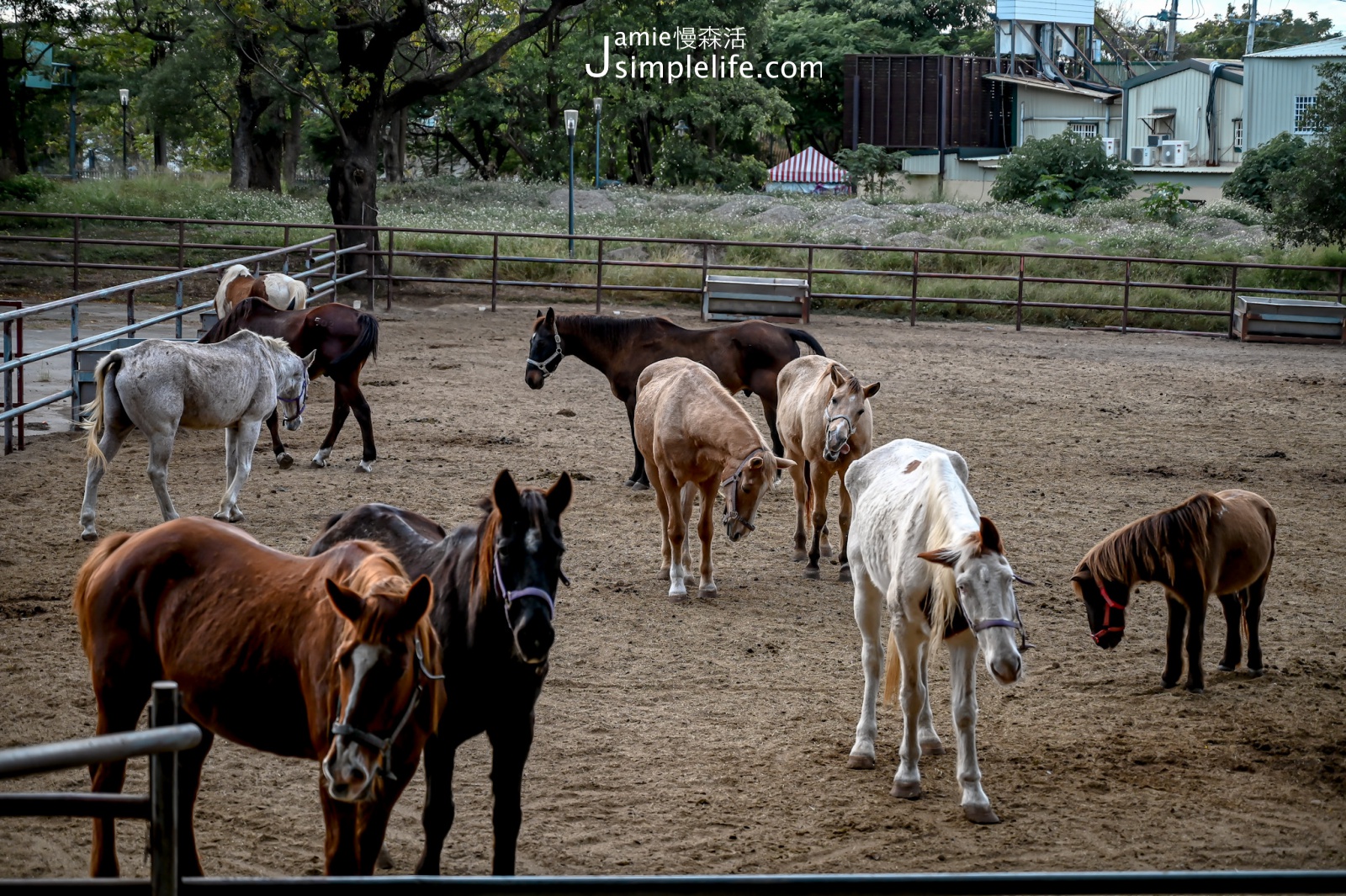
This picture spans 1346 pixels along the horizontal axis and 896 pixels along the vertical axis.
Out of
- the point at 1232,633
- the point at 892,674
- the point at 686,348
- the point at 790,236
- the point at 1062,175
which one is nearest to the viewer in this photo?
the point at 892,674

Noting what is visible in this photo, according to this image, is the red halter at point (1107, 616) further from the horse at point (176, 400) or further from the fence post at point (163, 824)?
the horse at point (176, 400)

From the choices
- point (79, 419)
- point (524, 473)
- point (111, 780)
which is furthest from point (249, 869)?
point (79, 419)

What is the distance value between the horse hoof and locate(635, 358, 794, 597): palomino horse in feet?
8.41

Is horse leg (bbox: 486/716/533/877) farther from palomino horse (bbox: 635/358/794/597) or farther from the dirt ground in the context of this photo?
palomino horse (bbox: 635/358/794/597)

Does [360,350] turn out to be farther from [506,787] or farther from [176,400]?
[506,787]

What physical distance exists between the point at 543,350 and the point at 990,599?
6838mm

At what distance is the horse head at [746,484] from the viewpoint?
261 inches

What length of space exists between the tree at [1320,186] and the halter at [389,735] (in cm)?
2162

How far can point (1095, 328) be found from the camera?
19172 millimetres

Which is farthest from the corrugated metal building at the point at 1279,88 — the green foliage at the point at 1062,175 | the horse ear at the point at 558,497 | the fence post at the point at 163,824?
the fence post at the point at 163,824

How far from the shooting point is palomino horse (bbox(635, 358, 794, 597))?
22.0 ft

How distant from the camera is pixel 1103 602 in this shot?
5.76 m

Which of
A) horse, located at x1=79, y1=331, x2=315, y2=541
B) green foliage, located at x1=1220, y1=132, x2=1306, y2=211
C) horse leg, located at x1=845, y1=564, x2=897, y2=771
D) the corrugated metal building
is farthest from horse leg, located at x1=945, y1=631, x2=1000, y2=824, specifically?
the corrugated metal building

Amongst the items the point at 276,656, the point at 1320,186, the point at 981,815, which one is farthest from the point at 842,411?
the point at 1320,186
